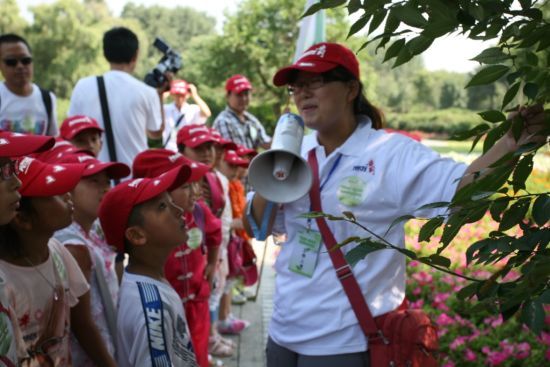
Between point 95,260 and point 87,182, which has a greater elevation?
point 87,182

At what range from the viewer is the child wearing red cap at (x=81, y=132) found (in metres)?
4.32

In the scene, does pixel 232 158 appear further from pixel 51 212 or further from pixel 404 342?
pixel 404 342

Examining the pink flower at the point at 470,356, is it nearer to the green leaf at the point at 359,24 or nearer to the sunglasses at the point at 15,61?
the green leaf at the point at 359,24

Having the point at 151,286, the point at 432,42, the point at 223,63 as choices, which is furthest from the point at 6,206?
the point at 223,63

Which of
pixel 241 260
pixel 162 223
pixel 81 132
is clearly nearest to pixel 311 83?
pixel 162 223

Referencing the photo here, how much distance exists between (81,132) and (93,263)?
151 cm

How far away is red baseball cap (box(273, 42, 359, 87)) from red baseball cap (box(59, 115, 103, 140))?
1.90 meters

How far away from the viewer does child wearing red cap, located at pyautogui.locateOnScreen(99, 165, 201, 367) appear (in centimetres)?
236

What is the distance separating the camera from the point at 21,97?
4.91m

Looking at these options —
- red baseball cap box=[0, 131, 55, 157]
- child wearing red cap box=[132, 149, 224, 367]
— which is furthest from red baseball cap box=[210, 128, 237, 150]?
red baseball cap box=[0, 131, 55, 157]

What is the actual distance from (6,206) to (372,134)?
4.70 ft

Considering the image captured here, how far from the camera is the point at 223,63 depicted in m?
22.6

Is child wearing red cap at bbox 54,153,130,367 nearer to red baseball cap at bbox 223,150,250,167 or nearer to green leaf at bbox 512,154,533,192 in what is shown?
green leaf at bbox 512,154,533,192

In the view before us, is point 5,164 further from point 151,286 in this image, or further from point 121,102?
point 121,102
